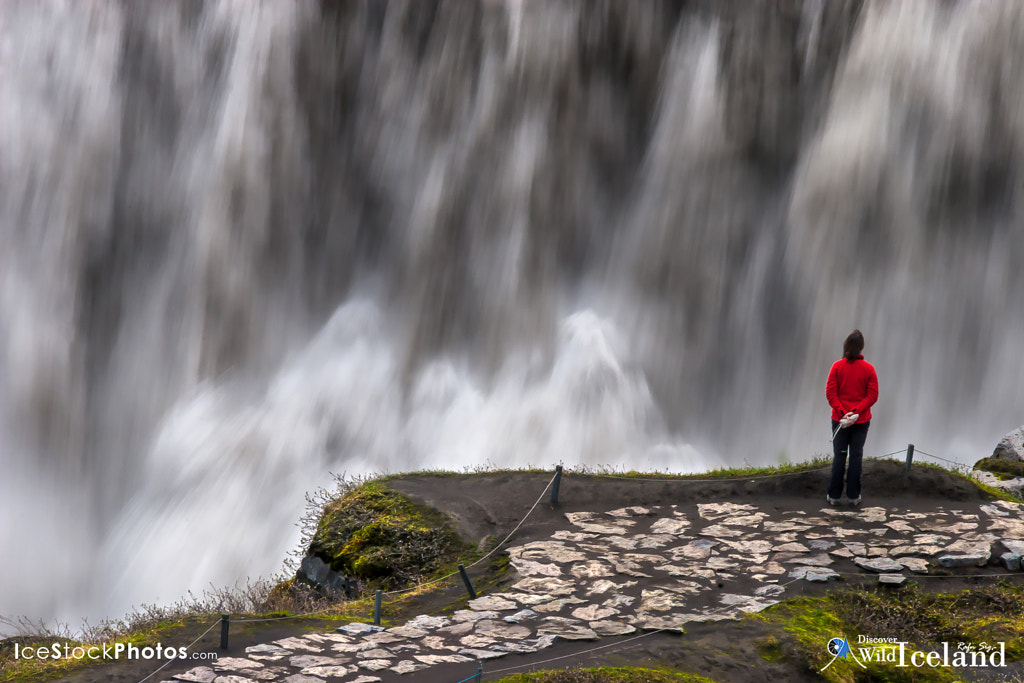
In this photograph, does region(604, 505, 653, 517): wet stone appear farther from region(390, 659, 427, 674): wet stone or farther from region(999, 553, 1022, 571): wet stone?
region(390, 659, 427, 674): wet stone

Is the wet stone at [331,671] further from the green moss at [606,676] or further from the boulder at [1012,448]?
the boulder at [1012,448]

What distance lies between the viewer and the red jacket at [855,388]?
23.9 feet

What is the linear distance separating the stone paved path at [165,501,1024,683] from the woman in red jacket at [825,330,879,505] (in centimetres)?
61

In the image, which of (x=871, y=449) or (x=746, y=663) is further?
(x=871, y=449)

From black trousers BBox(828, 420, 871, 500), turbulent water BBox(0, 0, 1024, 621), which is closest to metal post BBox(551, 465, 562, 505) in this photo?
black trousers BBox(828, 420, 871, 500)

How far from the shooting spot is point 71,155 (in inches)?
934

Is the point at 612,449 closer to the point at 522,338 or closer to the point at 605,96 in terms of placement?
the point at 522,338

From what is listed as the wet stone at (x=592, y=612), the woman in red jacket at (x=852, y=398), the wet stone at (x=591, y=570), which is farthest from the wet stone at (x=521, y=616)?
the woman in red jacket at (x=852, y=398)

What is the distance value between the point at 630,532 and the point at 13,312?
22420mm

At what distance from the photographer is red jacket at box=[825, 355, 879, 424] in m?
7.30

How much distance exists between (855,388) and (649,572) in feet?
8.82


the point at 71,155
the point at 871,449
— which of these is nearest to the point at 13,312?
the point at 71,155

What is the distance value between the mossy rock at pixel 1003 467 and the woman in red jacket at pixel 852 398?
128 inches

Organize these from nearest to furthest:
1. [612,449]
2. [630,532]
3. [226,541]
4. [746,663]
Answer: [746,663]
[630,532]
[226,541]
[612,449]
